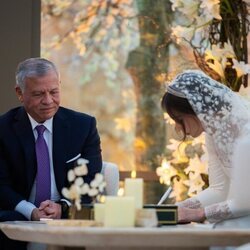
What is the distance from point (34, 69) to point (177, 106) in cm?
74

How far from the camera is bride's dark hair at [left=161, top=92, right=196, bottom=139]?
3.93 meters

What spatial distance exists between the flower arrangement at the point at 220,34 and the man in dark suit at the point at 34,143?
2.65 feet

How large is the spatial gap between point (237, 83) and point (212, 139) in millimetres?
905

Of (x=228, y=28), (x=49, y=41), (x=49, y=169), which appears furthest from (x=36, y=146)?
(x=49, y=41)

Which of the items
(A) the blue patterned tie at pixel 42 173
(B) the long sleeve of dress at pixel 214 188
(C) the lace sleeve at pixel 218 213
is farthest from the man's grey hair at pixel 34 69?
(C) the lace sleeve at pixel 218 213

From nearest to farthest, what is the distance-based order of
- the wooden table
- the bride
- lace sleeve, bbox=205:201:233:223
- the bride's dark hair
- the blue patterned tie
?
1. the wooden table
2. lace sleeve, bbox=205:201:233:223
3. the bride
4. the bride's dark hair
5. the blue patterned tie

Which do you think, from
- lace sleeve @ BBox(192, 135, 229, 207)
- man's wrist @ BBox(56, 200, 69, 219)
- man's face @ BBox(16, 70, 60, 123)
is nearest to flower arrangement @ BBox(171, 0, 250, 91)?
lace sleeve @ BBox(192, 135, 229, 207)

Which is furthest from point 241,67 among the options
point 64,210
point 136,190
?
point 136,190

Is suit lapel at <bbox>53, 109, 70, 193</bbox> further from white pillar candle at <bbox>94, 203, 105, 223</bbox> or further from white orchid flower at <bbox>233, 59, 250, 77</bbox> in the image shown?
white pillar candle at <bbox>94, 203, 105, 223</bbox>

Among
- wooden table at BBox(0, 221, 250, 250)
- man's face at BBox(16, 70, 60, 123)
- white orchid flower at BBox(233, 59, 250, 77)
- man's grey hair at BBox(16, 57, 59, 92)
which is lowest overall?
wooden table at BBox(0, 221, 250, 250)

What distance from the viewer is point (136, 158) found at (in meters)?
6.79

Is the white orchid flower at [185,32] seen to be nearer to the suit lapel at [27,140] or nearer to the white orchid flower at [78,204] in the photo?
the suit lapel at [27,140]

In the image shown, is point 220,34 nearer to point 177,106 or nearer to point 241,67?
point 241,67

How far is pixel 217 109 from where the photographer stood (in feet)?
12.7
